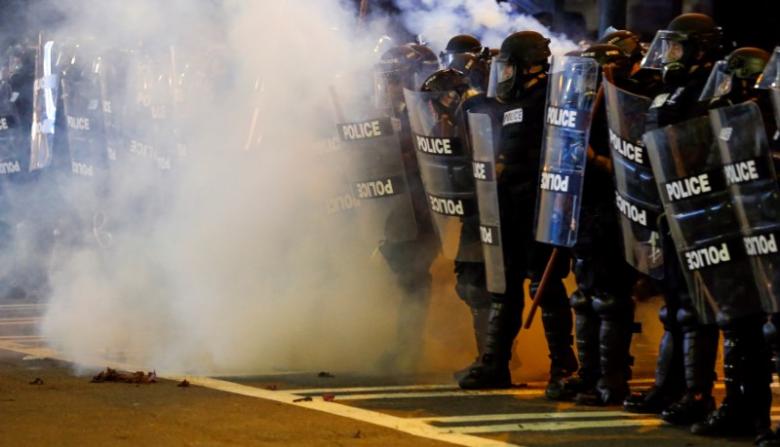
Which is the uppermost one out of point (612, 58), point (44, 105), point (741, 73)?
point (44, 105)

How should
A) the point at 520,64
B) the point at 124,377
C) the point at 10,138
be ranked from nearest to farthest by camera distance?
1. the point at 520,64
2. the point at 124,377
3. the point at 10,138

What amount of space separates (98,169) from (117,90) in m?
0.85

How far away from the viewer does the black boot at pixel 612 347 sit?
9461mm

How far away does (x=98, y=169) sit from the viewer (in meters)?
14.4

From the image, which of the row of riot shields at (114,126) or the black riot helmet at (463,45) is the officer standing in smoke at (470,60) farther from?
the row of riot shields at (114,126)

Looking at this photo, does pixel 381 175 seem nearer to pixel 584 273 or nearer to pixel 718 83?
pixel 584 273

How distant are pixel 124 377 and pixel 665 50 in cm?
387

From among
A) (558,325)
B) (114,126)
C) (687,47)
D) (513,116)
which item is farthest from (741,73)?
(114,126)

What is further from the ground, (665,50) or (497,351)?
(665,50)

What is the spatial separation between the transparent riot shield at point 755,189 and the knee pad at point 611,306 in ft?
5.07

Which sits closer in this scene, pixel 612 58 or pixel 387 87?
pixel 612 58

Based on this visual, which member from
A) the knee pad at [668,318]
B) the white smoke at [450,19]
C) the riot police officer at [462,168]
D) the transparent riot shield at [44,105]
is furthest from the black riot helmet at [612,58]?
the transparent riot shield at [44,105]

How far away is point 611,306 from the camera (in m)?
9.45

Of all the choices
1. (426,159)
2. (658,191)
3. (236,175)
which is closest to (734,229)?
(658,191)
